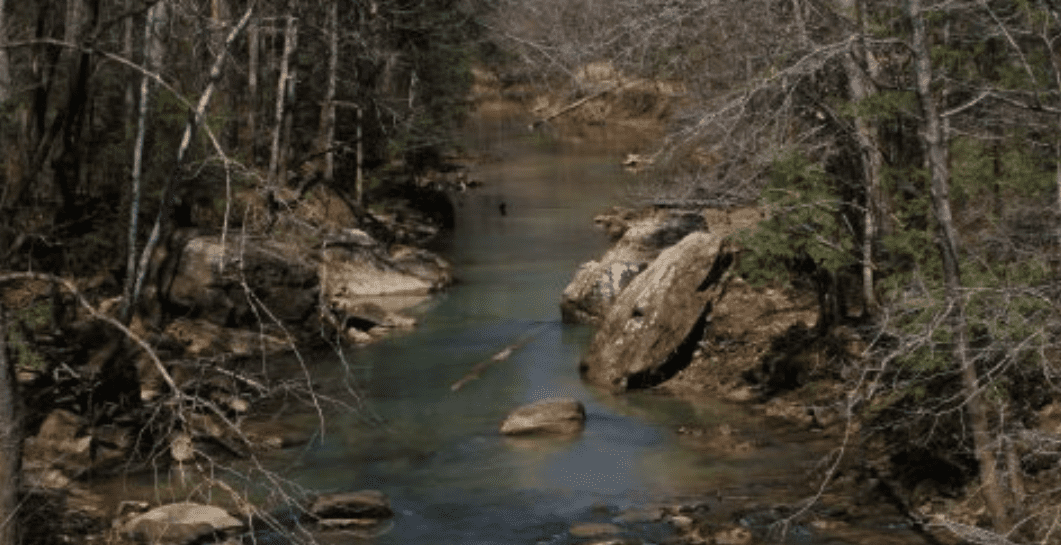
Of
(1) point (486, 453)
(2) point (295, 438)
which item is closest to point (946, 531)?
(1) point (486, 453)

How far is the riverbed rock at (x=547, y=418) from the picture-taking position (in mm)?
18266

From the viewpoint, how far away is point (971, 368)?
11.1 metres

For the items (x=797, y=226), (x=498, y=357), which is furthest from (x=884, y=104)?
(x=498, y=357)

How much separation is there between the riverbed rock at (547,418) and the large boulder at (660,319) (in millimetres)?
2037

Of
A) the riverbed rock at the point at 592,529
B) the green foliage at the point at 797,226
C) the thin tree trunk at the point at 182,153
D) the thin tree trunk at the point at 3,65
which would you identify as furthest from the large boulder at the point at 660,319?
the thin tree trunk at the point at 3,65

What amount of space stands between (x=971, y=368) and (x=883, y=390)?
5.35 meters

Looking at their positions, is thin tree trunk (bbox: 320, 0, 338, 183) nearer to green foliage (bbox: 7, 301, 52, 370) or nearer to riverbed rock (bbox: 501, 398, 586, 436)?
riverbed rock (bbox: 501, 398, 586, 436)

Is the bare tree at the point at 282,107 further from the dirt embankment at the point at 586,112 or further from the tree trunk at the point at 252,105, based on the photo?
the dirt embankment at the point at 586,112

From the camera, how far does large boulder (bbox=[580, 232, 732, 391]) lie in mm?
21016

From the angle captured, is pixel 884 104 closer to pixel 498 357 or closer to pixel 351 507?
pixel 351 507

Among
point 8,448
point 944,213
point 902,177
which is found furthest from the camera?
point 902,177

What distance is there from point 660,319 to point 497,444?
4713 millimetres

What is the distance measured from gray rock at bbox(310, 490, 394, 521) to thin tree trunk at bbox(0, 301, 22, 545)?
22.3 feet

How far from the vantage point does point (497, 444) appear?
58.3 ft
